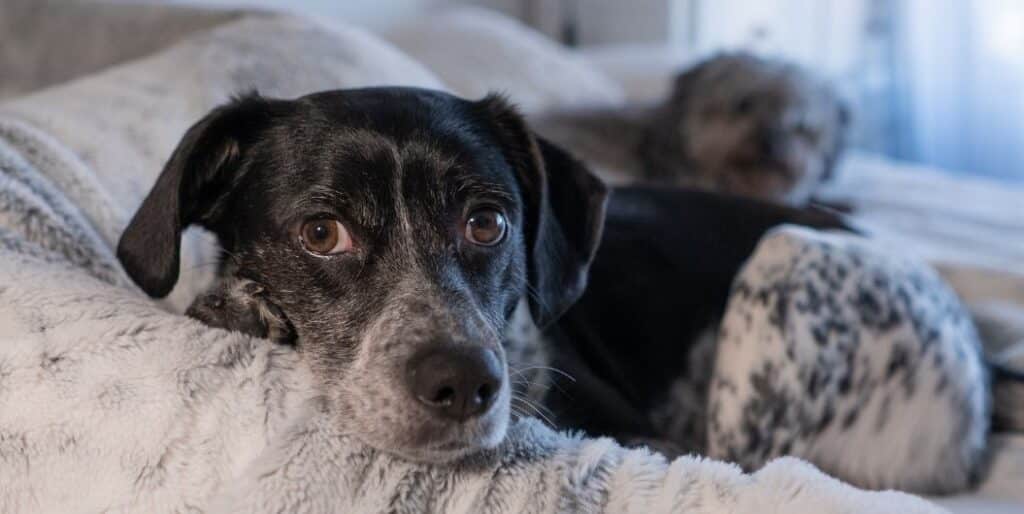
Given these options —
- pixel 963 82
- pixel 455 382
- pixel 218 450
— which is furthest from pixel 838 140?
pixel 218 450

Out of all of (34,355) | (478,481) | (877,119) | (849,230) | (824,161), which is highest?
(34,355)

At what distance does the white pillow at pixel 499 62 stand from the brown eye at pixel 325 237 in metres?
1.98

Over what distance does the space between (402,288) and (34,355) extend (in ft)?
1.58

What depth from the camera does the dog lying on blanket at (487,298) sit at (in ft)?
4.80

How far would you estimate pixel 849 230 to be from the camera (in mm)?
2682

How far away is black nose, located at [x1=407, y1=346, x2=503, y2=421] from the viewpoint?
135 centimetres

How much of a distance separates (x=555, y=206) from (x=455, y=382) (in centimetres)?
64

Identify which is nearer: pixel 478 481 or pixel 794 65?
pixel 478 481

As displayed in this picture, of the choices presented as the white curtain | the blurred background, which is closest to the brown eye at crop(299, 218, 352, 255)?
the blurred background

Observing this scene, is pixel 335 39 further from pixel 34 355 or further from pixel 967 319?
pixel 967 319

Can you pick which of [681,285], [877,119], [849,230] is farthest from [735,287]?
[877,119]

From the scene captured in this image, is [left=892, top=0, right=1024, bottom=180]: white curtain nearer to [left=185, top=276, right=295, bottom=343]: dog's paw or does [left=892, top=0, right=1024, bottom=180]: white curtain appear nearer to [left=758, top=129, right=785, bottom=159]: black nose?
[left=758, top=129, right=785, bottom=159]: black nose

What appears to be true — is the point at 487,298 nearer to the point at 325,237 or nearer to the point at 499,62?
the point at 325,237

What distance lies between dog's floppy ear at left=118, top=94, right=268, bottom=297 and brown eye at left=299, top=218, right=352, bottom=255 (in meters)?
0.19
